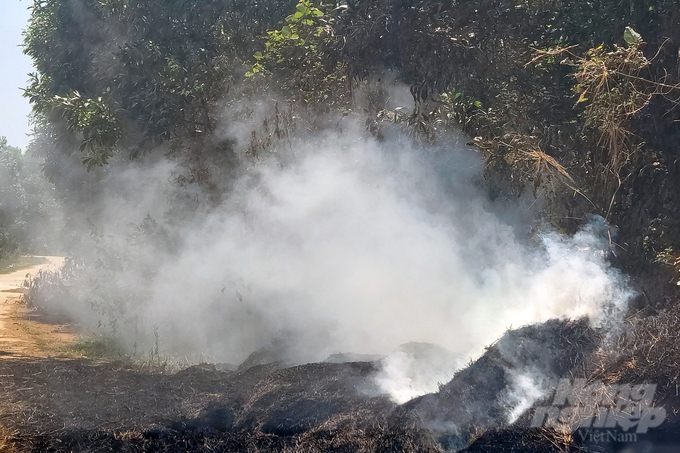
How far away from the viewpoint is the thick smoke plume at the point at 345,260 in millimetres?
8398

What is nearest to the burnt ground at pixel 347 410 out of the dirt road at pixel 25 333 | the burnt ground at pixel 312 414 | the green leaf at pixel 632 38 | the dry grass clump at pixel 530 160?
the burnt ground at pixel 312 414

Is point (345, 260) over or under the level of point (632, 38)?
under

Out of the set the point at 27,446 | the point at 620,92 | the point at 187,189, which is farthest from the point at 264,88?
the point at 27,446

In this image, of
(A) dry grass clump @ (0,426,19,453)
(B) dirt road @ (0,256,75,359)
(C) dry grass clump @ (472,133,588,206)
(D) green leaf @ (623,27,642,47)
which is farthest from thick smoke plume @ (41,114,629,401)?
(A) dry grass clump @ (0,426,19,453)

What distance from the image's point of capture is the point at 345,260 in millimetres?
10008

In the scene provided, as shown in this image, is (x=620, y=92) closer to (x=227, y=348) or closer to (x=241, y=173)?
(x=241, y=173)

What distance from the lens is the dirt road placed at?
11086 millimetres

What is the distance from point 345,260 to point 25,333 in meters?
7.26

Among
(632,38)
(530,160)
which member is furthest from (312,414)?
(632,38)

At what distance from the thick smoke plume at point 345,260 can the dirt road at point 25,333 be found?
1.36 meters

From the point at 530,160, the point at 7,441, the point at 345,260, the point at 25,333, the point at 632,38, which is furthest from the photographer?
the point at 25,333

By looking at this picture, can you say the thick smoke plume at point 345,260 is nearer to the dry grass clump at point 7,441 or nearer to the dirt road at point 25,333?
the dirt road at point 25,333

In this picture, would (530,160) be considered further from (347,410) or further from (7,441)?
(7,441)

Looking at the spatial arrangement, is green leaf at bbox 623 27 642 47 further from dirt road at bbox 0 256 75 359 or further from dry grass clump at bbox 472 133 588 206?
dirt road at bbox 0 256 75 359
